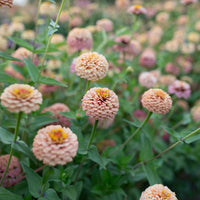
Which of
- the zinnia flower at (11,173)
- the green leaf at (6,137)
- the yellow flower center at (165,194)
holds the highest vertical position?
the green leaf at (6,137)

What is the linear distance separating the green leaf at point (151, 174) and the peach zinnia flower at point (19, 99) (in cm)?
66

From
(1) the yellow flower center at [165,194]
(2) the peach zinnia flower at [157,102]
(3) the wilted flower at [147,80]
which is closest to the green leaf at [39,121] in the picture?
(2) the peach zinnia flower at [157,102]

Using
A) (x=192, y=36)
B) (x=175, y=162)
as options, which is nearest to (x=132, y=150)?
(x=175, y=162)

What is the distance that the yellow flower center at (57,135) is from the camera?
71 centimetres

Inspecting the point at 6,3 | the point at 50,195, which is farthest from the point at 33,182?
the point at 6,3

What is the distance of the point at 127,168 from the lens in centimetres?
114

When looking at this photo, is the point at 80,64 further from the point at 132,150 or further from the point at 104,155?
the point at 132,150

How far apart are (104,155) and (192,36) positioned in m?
2.30

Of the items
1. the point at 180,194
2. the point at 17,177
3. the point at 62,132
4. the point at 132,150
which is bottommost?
the point at 180,194

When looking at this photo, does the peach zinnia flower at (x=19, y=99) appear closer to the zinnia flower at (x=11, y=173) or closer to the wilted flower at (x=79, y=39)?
the zinnia flower at (x=11, y=173)

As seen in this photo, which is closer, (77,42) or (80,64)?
(80,64)

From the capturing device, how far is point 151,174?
1.10 meters

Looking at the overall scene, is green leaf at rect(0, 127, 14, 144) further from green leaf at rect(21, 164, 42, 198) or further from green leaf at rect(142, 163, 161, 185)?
green leaf at rect(142, 163, 161, 185)

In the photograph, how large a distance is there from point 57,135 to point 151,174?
24.0 inches
